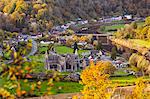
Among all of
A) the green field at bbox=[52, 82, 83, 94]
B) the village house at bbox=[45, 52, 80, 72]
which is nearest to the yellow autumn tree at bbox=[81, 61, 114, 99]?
the green field at bbox=[52, 82, 83, 94]

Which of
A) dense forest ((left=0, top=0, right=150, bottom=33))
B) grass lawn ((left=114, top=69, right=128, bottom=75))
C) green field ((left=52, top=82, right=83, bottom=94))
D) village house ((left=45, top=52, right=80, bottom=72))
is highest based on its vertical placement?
dense forest ((left=0, top=0, right=150, bottom=33))

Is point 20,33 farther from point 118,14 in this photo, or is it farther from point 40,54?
point 118,14

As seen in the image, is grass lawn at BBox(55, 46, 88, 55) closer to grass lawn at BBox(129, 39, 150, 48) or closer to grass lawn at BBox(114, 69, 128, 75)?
grass lawn at BBox(114, 69, 128, 75)

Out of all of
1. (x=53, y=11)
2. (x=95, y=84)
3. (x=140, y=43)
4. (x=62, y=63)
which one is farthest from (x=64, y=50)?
(x=95, y=84)

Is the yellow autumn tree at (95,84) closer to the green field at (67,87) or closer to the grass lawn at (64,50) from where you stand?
the green field at (67,87)

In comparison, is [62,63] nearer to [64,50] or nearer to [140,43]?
[64,50]

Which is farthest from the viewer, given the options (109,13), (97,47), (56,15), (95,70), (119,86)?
(109,13)

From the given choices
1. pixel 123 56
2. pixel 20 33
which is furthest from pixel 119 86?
pixel 20 33

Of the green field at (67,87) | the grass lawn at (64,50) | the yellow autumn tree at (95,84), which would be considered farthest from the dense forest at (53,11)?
the yellow autumn tree at (95,84)
